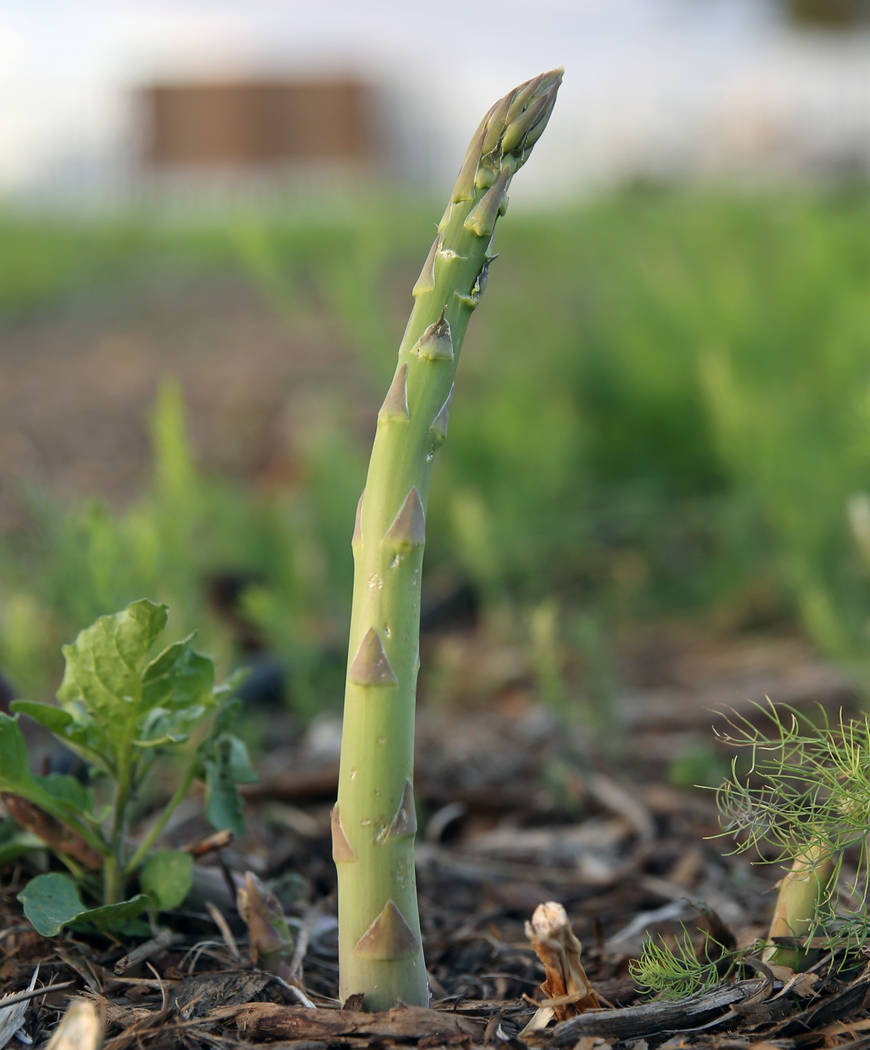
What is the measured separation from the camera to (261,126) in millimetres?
17484

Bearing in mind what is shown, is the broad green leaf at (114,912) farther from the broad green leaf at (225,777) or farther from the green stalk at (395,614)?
the green stalk at (395,614)

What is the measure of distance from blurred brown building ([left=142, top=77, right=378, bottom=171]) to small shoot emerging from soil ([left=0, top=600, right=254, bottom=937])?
17426 mm

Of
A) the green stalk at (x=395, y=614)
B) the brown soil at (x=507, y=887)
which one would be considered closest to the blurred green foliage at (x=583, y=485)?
the brown soil at (x=507, y=887)

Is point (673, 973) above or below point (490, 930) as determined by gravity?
above

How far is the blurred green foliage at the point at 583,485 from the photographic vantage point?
67.2 inches

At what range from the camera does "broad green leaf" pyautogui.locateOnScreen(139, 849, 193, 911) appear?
38.7 inches

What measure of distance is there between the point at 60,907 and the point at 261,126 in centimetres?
1809

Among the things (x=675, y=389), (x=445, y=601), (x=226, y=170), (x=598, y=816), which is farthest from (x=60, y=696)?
(x=226, y=170)

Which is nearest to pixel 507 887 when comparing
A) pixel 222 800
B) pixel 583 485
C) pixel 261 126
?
pixel 222 800

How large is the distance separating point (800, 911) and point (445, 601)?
1697 mm

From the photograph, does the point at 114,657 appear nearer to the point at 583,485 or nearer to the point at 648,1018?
the point at 648,1018

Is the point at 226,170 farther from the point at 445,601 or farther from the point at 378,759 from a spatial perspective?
the point at 378,759

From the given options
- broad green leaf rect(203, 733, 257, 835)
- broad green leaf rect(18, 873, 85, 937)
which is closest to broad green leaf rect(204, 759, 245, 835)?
broad green leaf rect(203, 733, 257, 835)

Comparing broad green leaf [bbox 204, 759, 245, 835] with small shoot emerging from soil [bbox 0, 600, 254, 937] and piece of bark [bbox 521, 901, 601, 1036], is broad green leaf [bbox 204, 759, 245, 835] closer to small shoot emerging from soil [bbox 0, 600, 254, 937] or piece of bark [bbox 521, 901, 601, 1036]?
small shoot emerging from soil [bbox 0, 600, 254, 937]
